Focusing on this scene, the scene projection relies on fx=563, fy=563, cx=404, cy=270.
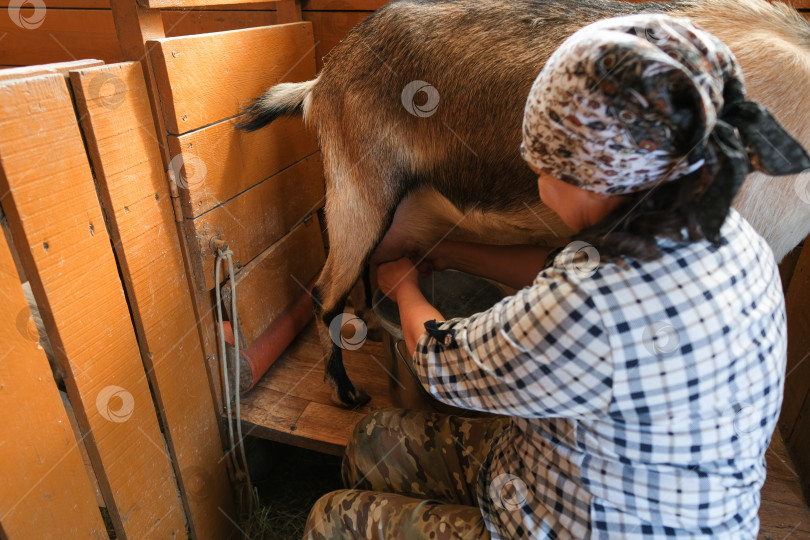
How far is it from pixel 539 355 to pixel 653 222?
26 cm

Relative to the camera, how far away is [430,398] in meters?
1.82

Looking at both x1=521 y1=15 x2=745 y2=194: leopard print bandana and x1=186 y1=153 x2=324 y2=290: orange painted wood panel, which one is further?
x1=186 y1=153 x2=324 y2=290: orange painted wood panel

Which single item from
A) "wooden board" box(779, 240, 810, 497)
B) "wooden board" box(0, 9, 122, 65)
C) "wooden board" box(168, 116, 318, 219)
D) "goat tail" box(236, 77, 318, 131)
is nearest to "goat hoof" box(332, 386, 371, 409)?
"wooden board" box(168, 116, 318, 219)

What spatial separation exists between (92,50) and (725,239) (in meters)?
2.86

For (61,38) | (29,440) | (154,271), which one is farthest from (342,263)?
(61,38)

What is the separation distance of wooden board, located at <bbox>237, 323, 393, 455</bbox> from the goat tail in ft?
3.12

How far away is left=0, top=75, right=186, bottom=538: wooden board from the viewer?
1110 mm

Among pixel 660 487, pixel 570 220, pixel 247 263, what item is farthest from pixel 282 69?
pixel 660 487

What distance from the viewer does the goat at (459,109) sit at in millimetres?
1379

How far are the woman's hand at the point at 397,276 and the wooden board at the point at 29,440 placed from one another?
2.67 ft

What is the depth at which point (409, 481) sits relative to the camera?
4.95 feet

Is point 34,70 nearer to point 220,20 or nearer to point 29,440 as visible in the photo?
point 29,440

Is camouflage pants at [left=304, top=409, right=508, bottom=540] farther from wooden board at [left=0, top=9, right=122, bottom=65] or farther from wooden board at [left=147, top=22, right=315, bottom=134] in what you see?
wooden board at [left=0, top=9, right=122, bottom=65]

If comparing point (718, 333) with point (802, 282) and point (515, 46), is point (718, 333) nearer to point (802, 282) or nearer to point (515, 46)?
point (515, 46)
